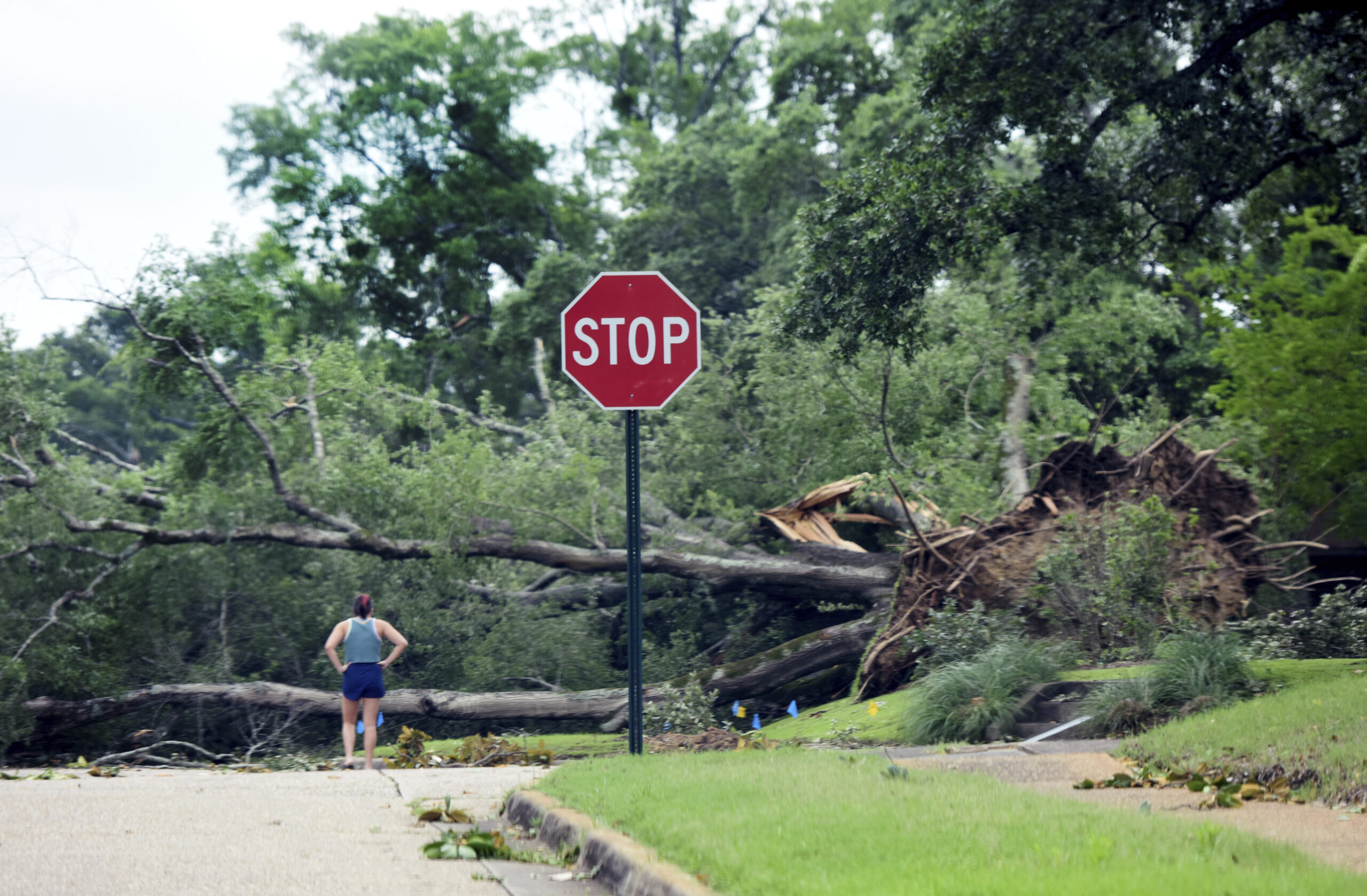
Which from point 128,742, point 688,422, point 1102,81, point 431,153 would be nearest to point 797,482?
point 688,422

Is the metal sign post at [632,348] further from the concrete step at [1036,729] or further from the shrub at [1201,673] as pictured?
the shrub at [1201,673]

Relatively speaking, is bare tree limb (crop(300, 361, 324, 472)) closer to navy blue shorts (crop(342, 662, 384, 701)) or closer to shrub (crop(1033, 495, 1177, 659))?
navy blue shorts (crop(342, 662, 384, 701))

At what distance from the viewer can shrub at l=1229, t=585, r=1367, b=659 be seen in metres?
10.7

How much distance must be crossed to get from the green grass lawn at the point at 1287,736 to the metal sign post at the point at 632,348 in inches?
118

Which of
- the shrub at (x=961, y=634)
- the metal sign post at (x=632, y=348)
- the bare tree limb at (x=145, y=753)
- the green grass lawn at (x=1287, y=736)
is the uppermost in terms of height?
the metal sign post at (x=632, y=348)

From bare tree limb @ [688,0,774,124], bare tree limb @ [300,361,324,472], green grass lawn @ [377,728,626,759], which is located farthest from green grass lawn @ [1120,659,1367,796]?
bare tree limb @ [688,0,774,124]

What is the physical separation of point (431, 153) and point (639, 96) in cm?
748

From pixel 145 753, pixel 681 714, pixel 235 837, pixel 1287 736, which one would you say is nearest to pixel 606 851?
pixel 235 837

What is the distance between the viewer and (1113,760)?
6887 mm

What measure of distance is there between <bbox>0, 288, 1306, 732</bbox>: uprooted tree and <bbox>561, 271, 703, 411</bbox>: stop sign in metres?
6.75

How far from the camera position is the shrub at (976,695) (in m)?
9.07

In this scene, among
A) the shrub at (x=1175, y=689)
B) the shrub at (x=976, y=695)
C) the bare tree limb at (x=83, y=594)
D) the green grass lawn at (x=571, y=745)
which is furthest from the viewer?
the bare tree limb at (x=83, y=594)

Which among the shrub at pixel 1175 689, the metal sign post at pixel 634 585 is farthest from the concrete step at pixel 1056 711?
the metal sign post at pixel 634 585

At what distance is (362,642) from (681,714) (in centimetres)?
446
